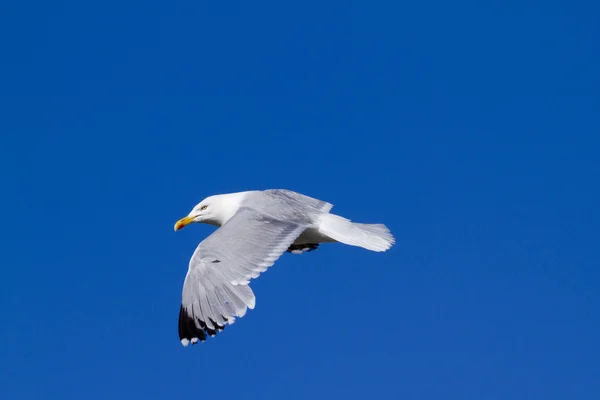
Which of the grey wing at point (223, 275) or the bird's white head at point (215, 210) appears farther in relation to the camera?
the bird's white head at point (215, 210)

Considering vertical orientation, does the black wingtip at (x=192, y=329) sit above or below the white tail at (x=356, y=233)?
below

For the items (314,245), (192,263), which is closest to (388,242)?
(314,245)

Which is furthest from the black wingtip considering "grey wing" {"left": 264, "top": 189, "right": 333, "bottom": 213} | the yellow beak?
the yellow beak

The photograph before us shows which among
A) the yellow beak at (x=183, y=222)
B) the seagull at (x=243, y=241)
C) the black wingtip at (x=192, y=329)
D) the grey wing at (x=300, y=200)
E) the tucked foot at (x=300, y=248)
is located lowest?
the black wingtip at (x=192, y=329)

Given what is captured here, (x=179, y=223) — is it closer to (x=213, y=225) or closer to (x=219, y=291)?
(x=213, y=225)

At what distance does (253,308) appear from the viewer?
6426 millimetres

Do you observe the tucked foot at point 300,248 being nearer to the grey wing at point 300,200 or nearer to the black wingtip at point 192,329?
the grey wing at point 300,200

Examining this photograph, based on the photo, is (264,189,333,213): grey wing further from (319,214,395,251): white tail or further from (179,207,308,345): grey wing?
(179,207,308,345): grey wing

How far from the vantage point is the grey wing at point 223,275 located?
6531 mm

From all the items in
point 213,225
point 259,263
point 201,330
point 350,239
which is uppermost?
point 213,225

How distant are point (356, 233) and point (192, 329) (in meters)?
1.60

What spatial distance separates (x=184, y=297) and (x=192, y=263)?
239 mm

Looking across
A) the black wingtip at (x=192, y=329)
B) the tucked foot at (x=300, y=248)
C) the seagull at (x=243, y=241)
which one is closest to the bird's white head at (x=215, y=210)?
the seagull at (x=243, y=241)

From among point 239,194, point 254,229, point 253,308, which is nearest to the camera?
point 253,308
